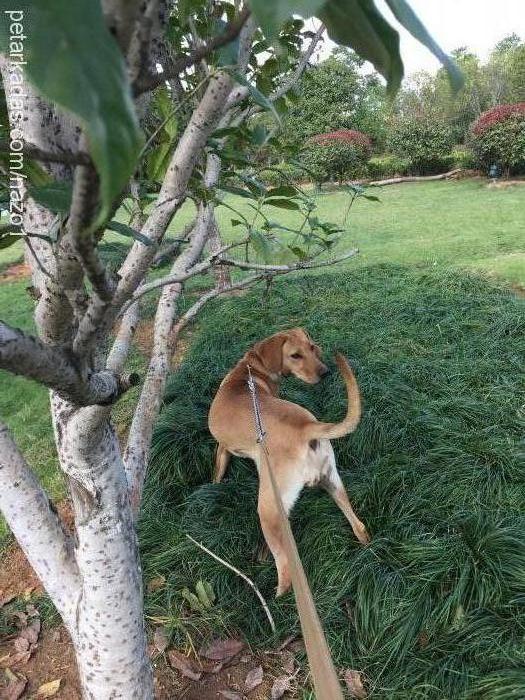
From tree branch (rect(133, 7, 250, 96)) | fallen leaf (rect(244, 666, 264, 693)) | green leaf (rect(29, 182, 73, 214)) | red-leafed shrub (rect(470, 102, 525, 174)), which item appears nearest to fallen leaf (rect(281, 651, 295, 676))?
fallen leaf (rect(244, 666, 264, 693))

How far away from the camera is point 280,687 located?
7.03 feet

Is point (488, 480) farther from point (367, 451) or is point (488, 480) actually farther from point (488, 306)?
point (488, 306)

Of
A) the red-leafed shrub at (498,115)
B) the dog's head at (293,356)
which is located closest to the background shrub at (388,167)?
the red-leafed shrub at (498,115)

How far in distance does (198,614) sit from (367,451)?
145 cm

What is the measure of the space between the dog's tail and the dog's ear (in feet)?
3.74

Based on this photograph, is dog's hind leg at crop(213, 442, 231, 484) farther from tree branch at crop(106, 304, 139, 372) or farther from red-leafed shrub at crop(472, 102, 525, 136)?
red-leafed shrub at crop(472, 102, 525, 136)

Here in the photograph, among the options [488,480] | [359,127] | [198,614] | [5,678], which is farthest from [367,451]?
[359,127]

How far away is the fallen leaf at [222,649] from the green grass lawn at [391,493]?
56 millimetres

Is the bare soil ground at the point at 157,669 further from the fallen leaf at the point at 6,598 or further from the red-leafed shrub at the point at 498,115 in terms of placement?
the red-leafed shrub at the point at 498,115

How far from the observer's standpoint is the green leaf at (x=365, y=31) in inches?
13.9

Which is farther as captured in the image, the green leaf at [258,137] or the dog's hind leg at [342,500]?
the dog's hind leg at [342,500]

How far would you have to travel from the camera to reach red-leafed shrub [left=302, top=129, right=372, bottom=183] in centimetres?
1705

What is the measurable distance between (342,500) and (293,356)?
1.30m

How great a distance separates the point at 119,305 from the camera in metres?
0.96
